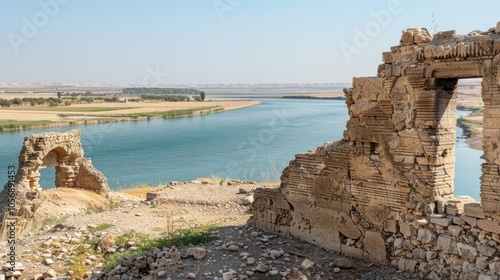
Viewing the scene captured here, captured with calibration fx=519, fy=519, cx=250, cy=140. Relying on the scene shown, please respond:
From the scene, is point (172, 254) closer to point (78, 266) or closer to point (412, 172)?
point (78, 266)

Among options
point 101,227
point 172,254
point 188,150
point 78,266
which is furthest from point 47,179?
point 172,254

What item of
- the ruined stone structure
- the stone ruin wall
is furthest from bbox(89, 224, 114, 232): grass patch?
the ruined stone structure

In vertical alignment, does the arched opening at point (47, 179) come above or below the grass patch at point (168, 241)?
below

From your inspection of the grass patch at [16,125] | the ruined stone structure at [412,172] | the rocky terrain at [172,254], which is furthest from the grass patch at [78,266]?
the grass patch at [16,125]

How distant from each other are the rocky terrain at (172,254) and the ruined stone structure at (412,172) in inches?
16.6

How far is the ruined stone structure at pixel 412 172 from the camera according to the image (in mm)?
6113

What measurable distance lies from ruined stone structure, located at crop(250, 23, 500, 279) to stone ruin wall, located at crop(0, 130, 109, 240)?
6.85m

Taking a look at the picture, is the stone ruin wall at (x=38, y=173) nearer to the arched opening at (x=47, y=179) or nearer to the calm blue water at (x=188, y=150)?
the calm blue water at (x=188, y=150)

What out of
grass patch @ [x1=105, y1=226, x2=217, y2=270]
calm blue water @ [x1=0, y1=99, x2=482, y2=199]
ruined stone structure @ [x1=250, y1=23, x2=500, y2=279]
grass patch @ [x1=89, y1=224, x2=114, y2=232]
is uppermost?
ruined stone structure @ [x1=250, y1=23, x2=500, y2=279]

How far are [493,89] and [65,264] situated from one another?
674cm

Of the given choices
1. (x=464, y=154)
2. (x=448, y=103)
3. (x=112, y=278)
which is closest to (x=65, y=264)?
(x=112, y=278)

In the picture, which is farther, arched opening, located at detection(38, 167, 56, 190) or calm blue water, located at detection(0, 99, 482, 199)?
calm blue water, located at detection(0, 99, 482, 199)

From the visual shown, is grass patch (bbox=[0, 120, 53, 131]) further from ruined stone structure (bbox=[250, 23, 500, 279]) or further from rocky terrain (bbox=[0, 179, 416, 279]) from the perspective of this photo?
ruined stone structure (bbox=[250, 23, 500, 279])

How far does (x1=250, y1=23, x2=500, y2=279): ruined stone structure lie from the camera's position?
611 cm
